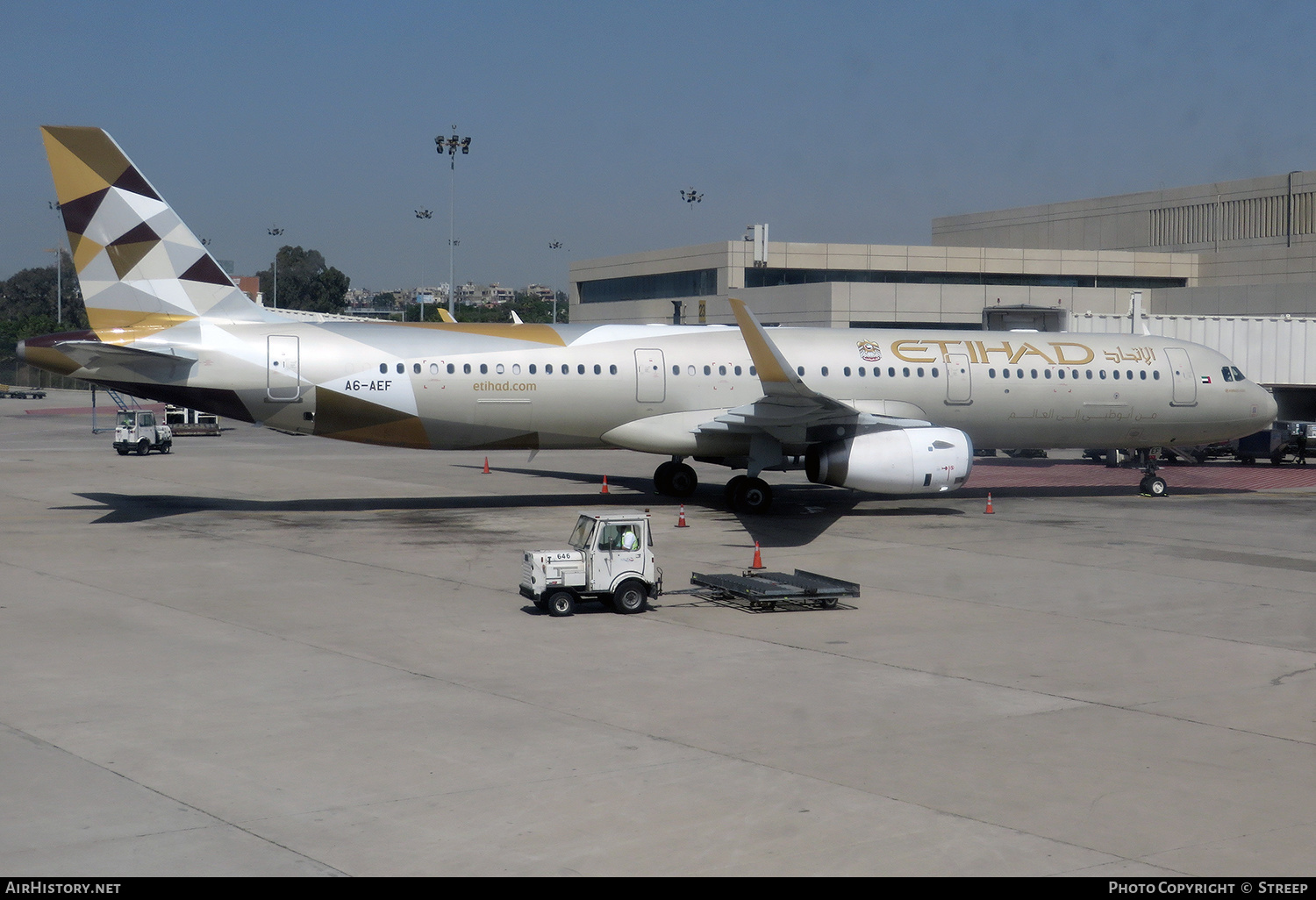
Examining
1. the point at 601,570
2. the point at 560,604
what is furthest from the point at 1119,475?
the point at 560,604

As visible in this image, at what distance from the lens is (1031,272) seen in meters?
82.9

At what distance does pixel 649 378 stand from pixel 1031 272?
59.9 m

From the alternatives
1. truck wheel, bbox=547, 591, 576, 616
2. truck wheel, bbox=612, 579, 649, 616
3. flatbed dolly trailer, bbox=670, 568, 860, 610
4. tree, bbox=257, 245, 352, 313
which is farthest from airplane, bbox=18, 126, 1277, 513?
tree, bbox=257, 245, 352, 313

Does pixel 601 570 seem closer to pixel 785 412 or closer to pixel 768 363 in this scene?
pixel 768 363

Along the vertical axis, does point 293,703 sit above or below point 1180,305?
below

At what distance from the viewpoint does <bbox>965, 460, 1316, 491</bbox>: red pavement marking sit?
123 feet

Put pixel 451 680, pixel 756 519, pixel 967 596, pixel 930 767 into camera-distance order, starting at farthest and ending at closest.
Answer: pixel 756 519
pixel 967 596
pixel 451 680
pixel 930 767

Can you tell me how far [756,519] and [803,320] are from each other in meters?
42.0

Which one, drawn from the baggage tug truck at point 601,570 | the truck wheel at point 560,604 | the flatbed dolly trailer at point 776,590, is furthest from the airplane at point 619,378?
the truck wheel at point 560,604

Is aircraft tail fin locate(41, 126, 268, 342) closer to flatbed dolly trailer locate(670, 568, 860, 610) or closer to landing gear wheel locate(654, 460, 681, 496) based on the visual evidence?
landing gear wheel locate(654, 460, 681, 496)

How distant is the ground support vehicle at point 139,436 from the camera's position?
151 feet

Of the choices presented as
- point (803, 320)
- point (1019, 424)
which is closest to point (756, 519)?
point (1019, 424)

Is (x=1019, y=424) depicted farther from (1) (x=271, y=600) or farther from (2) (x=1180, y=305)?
(2) (x=1180, y=305)

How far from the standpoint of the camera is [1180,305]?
70.5m
